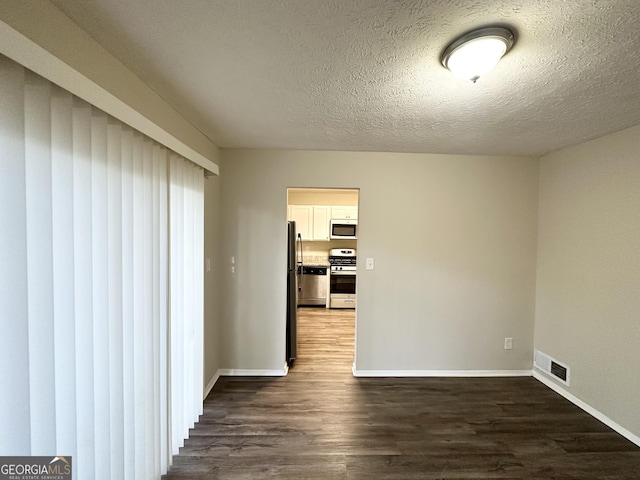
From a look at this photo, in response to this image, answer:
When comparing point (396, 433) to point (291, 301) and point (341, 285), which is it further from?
point (341, 285)

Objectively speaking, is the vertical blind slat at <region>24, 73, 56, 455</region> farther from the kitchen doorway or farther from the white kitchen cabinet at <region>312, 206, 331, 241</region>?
the white kitchen cabinet at <region>312, 206, 331, 241</region>

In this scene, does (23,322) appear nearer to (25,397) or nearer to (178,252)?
(25,397)

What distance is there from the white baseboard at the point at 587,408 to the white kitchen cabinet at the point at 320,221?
13.1 ft

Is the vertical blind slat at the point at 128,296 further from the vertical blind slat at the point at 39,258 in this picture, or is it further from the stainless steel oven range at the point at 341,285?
the stainless steel oven range at the point at 341,285

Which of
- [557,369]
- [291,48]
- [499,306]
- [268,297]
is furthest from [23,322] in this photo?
[557,369]

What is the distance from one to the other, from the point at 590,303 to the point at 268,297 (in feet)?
9.91

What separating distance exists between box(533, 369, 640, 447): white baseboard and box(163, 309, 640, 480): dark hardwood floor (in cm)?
5

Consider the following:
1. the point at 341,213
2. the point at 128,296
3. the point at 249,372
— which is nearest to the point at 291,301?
the point at 249,372

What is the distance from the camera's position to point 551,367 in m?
2.93

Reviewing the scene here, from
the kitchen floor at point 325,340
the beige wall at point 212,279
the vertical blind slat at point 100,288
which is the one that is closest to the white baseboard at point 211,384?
the beige wall at point 212,279

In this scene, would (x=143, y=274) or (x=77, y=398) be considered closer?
(x=77, y=398)

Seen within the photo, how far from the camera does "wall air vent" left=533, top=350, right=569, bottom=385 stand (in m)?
2.78

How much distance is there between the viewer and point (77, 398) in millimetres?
1187

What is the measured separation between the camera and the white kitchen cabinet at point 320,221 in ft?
19.5
